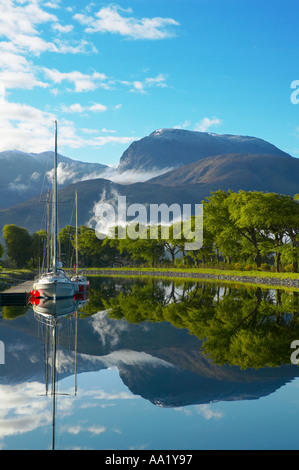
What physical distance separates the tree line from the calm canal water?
40.0m

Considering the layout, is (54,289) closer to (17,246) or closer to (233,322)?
(233,322)

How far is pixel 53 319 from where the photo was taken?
28797mm

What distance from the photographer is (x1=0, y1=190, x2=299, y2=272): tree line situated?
65.6m

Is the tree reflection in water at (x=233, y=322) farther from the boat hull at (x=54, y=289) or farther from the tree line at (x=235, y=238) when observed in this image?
the tree line at (x=235, y=238)

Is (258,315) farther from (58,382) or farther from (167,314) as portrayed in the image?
(58,382)

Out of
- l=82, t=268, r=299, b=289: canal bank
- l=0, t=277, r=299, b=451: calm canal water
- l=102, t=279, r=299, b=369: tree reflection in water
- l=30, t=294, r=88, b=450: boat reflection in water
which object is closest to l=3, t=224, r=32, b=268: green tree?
l=82, t=268, r=299, b=289: canal bank

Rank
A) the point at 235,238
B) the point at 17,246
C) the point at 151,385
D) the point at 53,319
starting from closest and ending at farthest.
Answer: the point at 151,385
the point at 53,319
the point at 235,238
the point at 17,246

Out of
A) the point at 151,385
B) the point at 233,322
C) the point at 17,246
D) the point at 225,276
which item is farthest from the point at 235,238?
the point at 151,385

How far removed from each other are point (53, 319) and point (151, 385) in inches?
609

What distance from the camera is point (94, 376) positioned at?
618 inches

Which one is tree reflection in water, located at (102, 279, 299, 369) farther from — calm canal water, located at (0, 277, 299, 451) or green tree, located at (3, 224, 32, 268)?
green tree, located at (3, 224, 32, 268)

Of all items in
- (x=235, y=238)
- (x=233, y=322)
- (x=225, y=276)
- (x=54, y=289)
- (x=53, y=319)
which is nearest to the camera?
(x=233, y=322)

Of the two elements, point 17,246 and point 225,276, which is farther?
point 17,246

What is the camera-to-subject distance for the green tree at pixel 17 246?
128625 mm
